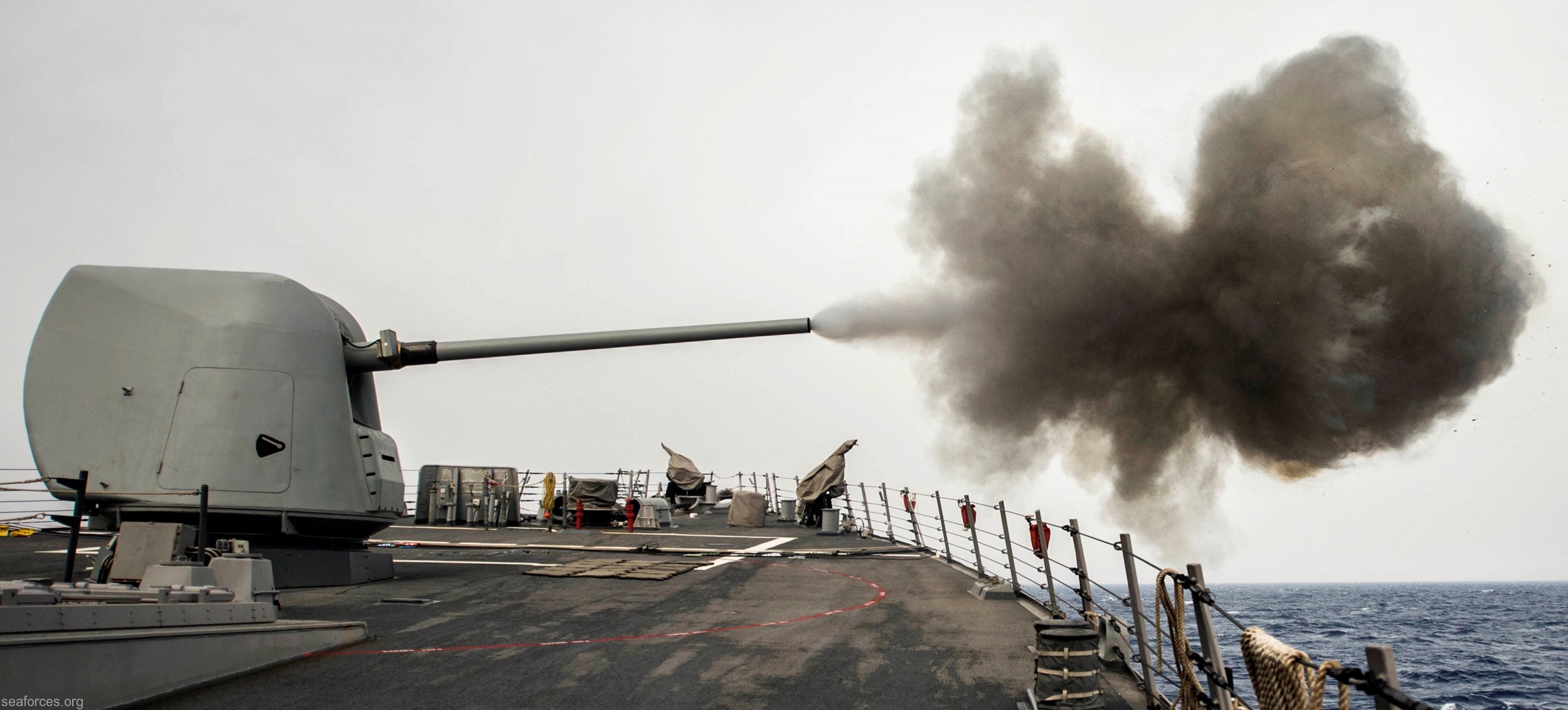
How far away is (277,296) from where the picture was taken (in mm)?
10398

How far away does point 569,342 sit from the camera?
39.2ft

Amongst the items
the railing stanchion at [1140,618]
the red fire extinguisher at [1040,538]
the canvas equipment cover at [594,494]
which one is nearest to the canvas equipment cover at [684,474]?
the canvas equipment cover at [594,494]

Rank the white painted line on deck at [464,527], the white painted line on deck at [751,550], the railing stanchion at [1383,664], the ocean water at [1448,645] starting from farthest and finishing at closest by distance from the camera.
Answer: the ocean water at [1448,645], the white painted line on deck at [464,527], the white painted line on deck at [751,550], the railing stanchion at [1383,664]

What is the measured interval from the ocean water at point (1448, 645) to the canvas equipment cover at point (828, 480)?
10.5 metres

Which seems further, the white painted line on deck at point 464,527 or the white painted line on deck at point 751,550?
the white painted line on deck at point 464,527

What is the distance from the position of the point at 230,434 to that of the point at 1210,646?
913 cm

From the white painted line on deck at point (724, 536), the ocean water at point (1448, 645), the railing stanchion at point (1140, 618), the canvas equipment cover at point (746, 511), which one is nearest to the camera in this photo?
the railing stanchion at point (1140, 618)

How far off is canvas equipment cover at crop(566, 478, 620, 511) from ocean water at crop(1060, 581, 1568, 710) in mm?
14288

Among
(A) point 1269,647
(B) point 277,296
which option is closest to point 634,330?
(B) point 277,296

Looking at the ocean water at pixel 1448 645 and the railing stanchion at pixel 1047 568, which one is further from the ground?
the railing stanchion at pixel 1047 568

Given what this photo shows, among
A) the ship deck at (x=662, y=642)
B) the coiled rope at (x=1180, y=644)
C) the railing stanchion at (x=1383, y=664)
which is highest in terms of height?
the railing stanchion at (x=1383, y=664)

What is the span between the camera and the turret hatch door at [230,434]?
9.22m

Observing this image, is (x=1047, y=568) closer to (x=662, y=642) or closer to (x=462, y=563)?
(x=662, y=642)

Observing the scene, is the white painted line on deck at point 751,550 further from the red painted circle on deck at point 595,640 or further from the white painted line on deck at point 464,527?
the white painted line on deck at point 464,527
